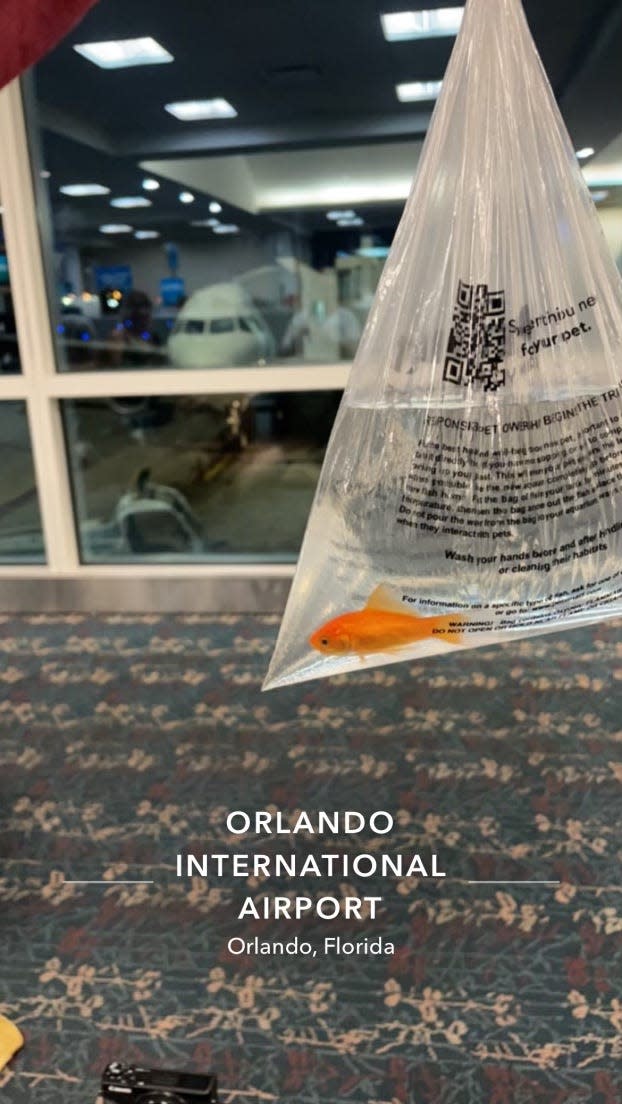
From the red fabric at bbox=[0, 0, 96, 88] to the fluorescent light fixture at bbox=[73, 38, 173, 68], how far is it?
69.3 inches

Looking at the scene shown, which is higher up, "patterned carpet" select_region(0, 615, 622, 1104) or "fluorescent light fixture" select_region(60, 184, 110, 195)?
"fluorescent light fixture" select_region(60, 184, 110, 195)

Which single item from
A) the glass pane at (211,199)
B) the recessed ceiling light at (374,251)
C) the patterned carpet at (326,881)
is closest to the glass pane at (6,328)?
the glass pane at (211,199)

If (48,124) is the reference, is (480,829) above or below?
below

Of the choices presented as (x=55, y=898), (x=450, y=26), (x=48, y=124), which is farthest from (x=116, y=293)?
(x=55, y=898)

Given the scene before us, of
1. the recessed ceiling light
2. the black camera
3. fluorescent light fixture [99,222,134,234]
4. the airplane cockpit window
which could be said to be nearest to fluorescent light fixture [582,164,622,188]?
the recessed ceiling light

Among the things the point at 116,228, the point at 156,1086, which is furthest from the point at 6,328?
the point at 156,1086

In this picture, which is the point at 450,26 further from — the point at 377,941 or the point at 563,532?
the point at 377,941

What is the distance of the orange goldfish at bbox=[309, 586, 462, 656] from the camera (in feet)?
3.65

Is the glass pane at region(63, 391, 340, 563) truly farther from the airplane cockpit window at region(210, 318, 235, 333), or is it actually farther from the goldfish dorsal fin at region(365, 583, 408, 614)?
the goldfish dorsal fin at region(365, 583, 408, 614)

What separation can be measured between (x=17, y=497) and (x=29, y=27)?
7.06 ft

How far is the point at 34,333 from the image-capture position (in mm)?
2383

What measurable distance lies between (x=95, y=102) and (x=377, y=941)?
240 cm

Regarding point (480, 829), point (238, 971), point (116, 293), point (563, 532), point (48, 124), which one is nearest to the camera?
point (563, 532)

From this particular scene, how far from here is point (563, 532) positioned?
1.05 metres
